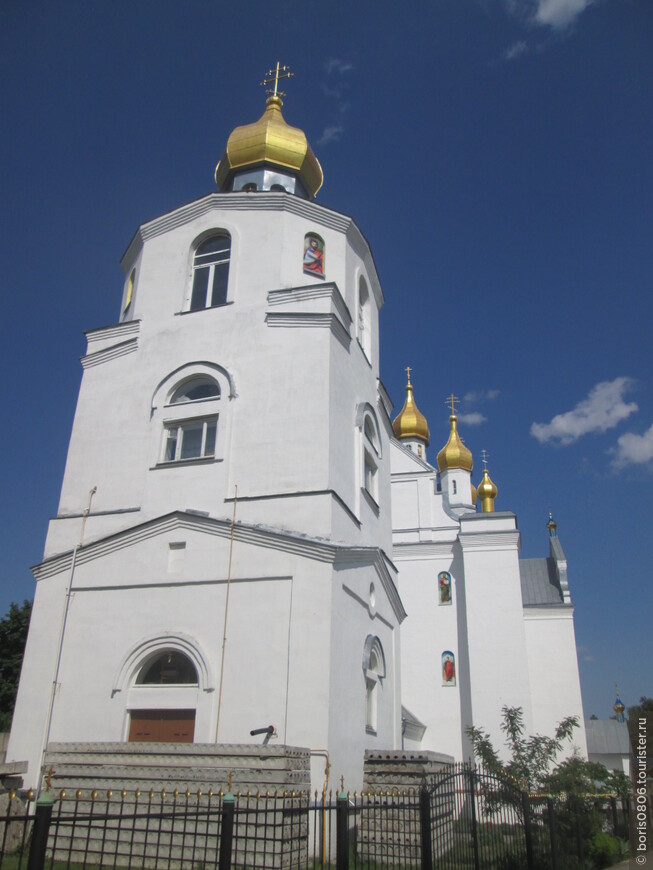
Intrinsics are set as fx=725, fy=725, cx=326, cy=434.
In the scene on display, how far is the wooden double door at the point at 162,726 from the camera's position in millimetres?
11211

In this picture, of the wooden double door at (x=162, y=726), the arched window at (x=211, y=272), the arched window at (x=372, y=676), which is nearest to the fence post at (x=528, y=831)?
the arched window at (x=372, y=676)

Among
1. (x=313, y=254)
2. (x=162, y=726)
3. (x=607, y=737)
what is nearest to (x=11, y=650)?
(x=162, y=726)

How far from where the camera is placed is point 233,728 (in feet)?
35.5

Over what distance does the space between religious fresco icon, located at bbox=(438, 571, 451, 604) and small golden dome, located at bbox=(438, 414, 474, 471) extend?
7099 mm

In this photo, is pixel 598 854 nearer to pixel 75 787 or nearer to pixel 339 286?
pixel 75 787

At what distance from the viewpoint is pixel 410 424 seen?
3350 centimetres

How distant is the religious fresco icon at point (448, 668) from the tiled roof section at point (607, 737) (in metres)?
12.1

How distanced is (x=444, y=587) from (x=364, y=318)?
10.7 meters

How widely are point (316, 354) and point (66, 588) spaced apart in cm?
622

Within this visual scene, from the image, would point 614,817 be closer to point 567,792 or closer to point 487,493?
point 567,792

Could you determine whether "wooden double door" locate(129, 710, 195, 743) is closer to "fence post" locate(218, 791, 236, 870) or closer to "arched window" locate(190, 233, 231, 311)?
"fence post" locate(218, 791, 236, 870)

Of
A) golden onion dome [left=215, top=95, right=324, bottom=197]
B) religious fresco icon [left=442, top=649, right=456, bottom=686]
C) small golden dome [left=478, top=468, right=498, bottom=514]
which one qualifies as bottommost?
religious fresco icon [left=442, top=649, right=456, bottom=686]

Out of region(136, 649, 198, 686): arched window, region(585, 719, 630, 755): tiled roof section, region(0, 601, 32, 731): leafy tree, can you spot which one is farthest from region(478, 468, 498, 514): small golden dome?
region(136, 649, 198, 686): arched window

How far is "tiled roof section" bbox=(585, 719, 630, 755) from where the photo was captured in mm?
31516
